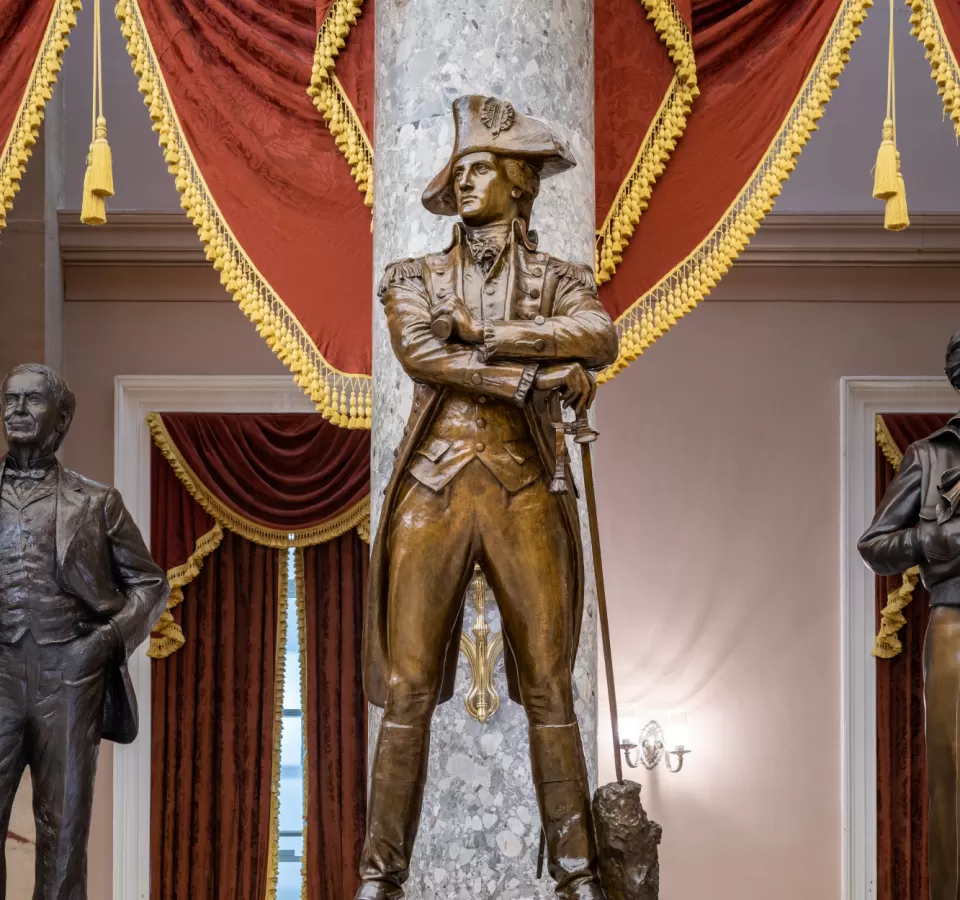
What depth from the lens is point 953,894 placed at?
4480mm

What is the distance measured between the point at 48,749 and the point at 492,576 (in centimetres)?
183

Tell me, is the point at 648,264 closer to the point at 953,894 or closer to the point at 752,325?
the point at 953,894

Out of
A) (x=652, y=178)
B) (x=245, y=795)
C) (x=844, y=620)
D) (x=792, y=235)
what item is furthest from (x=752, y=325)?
(x=245, y=795)

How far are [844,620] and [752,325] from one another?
56.8 inches

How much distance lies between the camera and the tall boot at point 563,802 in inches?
139

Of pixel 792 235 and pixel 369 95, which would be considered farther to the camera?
pixel 792 235

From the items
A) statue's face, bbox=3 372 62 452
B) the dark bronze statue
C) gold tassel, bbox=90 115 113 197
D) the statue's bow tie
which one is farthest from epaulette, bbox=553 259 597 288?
gold tassel, bbox=90 115 113 197

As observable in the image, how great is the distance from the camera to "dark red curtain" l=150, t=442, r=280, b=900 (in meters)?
7.91

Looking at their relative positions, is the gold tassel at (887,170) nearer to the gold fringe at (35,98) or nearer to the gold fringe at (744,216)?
the gold fringe at (744,216)

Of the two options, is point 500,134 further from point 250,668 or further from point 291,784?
point 291,784

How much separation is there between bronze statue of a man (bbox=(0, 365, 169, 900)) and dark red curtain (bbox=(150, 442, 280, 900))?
9.93 ft

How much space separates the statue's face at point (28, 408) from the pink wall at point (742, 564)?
138 inches

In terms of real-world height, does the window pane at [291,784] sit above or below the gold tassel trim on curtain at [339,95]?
below

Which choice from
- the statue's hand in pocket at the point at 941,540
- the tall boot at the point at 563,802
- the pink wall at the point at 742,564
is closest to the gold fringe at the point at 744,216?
the statue's hand in pocket at the point at 941,540
